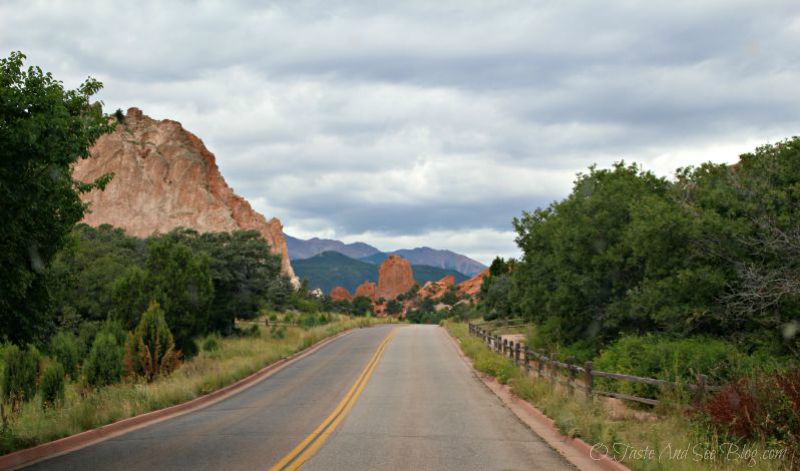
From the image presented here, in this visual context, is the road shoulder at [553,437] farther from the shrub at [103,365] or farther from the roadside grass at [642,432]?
the shrub at [103,365]

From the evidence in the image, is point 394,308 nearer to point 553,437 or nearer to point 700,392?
point 553,437

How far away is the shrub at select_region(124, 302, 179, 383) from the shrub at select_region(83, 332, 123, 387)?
0.77 metres

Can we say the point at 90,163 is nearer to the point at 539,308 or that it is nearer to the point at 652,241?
the point at 539,308

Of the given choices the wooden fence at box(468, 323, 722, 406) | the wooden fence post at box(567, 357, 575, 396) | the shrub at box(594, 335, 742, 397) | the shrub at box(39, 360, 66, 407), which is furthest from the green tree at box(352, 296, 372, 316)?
the wooden fence post at box(567, 357, 575, 396)

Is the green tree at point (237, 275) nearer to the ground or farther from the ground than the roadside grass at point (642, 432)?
farther from the ground

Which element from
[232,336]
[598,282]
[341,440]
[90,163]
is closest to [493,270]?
[232,336]

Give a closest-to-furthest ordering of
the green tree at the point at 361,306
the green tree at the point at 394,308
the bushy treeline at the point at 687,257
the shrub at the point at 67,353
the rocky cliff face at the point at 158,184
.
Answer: the bushy treeline at the point at 687,257
the shrub at the point at 67,353
the rocky cliff face at the point at 158,184
the green tree at the point at 361,306
the green tree at the point at 394,308

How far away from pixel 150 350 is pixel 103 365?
2278mm

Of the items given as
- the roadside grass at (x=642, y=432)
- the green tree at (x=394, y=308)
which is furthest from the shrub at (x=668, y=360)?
the green tree at (x=394, y=308)

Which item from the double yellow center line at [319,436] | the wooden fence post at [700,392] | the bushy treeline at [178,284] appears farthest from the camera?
the bushy treeline at [178,284]

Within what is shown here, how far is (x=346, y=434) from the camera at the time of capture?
12859 millimetres

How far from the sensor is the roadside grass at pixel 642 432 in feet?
29.1

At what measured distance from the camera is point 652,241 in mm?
23016

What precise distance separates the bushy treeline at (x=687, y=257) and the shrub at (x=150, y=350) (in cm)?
1758
